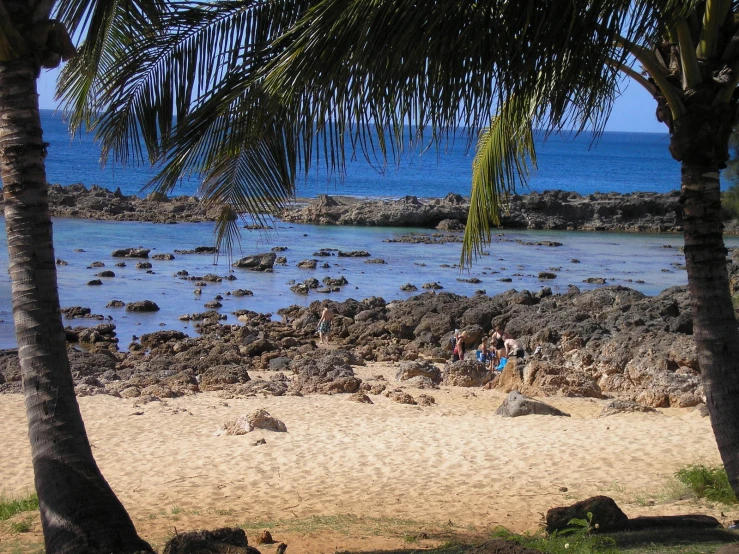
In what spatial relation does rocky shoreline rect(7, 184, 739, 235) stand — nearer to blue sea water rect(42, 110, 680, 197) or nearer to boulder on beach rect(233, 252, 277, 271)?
blue sea water rect(42, 110, 680, 197)

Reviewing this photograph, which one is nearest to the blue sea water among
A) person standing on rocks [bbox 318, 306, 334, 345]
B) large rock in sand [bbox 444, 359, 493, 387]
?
person standing on rocks [bbox 318, 306, 334, 345]

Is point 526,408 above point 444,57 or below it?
below

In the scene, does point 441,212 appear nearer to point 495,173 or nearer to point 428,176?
point 495,173

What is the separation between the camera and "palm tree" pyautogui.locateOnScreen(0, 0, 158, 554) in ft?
16.7

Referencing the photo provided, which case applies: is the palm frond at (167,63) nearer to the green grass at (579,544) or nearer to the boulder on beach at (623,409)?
the green grass at (579,544)

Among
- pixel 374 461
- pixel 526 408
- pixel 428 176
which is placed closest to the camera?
pixel 374 461

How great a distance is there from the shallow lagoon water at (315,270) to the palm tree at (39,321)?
1589cm

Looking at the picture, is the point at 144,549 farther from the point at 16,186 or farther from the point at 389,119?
the point at 389,119

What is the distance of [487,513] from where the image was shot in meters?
7.62

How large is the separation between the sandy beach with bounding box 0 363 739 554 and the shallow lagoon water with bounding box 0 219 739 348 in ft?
32.0

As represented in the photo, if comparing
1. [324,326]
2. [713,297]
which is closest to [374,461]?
[713,297]

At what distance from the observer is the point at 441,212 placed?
164 ft

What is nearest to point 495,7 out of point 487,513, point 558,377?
point 487,513

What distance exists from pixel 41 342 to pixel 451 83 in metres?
2.93
